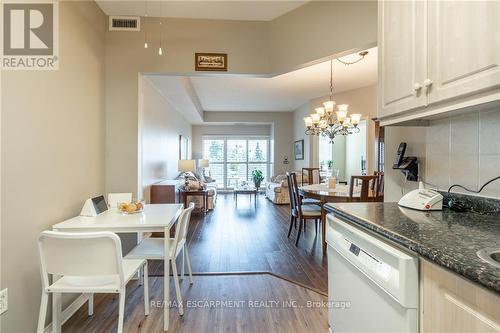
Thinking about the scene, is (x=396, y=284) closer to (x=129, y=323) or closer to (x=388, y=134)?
(x=388, y=134)

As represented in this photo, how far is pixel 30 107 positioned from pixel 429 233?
223cm

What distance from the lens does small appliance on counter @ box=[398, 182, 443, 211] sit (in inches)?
53.2

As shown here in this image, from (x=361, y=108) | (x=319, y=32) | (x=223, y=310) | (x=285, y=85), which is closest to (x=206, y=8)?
(x=319, y=32)

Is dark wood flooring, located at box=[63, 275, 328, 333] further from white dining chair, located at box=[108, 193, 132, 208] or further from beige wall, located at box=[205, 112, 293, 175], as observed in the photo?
beige wall, located at box=[205, 112, 293, 175]

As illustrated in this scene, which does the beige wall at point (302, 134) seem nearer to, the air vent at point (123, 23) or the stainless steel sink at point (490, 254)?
the air vent at point (123, 23)

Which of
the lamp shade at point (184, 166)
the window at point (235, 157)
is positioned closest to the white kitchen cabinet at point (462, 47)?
the lamp shade at point (184, 166)

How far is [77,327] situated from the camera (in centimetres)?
188

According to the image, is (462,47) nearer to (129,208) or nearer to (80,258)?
(80,258)

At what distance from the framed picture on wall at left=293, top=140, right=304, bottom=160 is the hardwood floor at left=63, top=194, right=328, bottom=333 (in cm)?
393

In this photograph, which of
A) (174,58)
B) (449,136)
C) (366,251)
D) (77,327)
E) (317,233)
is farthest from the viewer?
(317,233)

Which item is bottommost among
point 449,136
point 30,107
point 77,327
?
point 77,327

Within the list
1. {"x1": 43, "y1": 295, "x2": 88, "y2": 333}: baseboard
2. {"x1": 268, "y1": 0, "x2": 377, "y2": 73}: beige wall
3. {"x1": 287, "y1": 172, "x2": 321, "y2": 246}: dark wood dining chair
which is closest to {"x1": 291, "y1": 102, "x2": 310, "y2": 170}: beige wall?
{"x1": 287, "y1": 172, "x2": 321, "y2": 246}: dark wood dining chair

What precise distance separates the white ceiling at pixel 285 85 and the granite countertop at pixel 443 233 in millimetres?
3032

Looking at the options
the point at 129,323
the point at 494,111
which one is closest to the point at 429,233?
the point at 494,111
